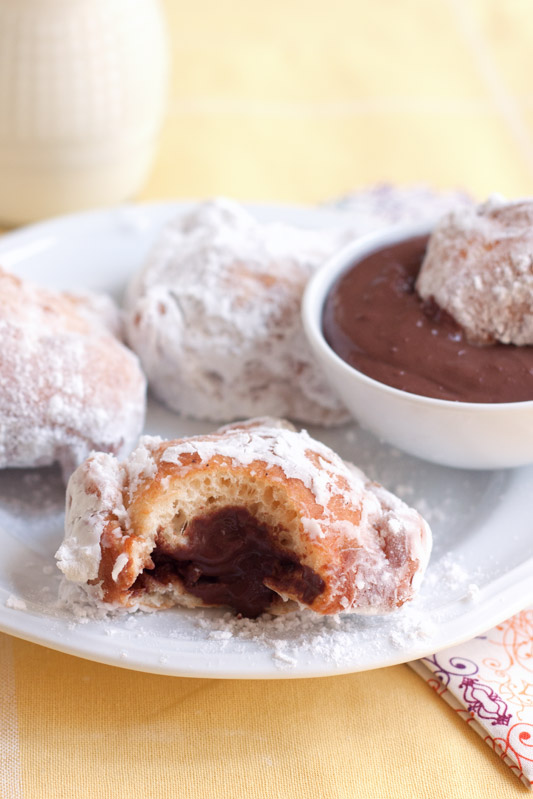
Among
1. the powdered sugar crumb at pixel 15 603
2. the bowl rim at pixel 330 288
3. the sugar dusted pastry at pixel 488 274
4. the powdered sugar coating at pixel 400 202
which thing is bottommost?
the powdered sugar crumb at pixel 15 603

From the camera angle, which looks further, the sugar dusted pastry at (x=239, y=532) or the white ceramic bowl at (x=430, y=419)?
the white ceramic bowl at (x=430, y=419)

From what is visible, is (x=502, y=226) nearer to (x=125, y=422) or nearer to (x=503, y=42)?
(x=125, y=422)

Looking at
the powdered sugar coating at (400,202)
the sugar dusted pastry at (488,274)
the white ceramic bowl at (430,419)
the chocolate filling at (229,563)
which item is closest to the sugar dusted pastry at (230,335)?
the white ceramic bowl at (430,419)

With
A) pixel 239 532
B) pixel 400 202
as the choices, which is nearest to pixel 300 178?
pixel 400 202

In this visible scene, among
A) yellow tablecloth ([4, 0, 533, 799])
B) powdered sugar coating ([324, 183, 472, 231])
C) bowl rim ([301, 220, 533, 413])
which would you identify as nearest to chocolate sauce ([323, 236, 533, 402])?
bowl rim ([301, 220, 533, 413])

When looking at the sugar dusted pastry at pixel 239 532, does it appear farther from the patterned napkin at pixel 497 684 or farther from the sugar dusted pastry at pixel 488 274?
the sugar dusted pastry at pixel 488 274

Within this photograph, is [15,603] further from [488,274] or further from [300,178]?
[300,178]

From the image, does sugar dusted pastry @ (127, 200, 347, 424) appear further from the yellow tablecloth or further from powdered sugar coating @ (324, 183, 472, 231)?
powdered sugar coating @ (324, 183, 472, 231)

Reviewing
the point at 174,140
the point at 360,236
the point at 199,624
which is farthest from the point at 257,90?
the point at 199,624
